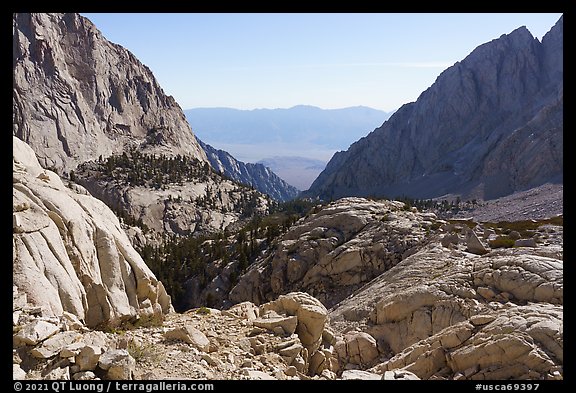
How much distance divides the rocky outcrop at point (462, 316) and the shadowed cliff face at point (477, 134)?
98.1 m

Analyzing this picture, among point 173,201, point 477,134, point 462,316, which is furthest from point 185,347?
point 477,134

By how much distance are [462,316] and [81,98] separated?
435 ft

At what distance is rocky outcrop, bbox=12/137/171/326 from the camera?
34.6 feet

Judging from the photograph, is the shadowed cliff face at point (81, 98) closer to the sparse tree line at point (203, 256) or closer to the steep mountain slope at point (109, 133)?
the steep mountain slope at point (109, 133)

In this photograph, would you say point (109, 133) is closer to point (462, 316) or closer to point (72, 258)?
point (72, 258)

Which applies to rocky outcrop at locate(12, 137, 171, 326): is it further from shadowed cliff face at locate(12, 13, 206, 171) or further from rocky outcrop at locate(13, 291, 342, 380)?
shadowed cliff face at locate(12, 13, 206, 171)

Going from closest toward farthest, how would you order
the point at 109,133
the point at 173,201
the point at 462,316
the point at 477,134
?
the point at 462,316
the point at 173,201
the point at 109,133
the point at 477,134

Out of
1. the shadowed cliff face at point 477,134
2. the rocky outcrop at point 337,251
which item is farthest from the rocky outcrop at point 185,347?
the shadowed cliff face at point 477,134

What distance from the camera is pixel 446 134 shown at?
157m

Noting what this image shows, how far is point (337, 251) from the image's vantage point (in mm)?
36875

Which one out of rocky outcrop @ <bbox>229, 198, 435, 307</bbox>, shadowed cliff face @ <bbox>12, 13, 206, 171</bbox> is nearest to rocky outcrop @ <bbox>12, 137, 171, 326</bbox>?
rocky outcrop @ <bbox>229, 198, 435, 307</bbox>
